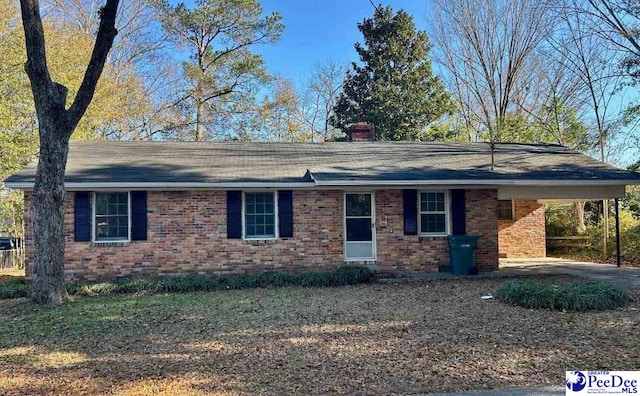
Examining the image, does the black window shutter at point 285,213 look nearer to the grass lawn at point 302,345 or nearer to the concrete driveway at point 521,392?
the grass lawn at point 302,345

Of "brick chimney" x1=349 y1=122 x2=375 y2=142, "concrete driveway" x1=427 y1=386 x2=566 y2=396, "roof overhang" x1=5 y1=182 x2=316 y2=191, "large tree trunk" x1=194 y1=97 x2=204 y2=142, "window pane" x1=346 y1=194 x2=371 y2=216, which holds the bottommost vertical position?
"concrete driveway" x1=427 y1=386 x2=566 y2=396

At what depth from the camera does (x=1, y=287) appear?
9.76 m

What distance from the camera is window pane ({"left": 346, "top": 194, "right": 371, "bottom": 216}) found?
12.2 meters

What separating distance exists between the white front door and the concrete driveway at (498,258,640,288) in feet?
11.6

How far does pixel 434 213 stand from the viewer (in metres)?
12.4

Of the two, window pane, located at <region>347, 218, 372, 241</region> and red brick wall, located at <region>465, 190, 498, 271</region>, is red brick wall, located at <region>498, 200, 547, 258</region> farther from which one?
window pane, located at <region>347, 218, 372, 241</region>

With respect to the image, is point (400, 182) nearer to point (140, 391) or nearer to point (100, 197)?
point (100, 197)

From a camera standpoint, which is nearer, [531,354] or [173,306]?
[531,354]

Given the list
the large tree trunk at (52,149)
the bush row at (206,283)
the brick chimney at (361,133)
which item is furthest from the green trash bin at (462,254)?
the large tree trunk at (52,149)

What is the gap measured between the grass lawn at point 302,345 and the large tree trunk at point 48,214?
417mm

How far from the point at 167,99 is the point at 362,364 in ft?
80.1

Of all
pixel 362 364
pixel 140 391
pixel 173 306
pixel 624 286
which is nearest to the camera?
pixel 140 391

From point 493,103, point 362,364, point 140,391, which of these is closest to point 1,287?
point 140,391

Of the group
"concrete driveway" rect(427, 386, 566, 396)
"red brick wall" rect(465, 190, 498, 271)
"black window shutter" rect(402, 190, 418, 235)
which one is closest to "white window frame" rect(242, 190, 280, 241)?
"black window shutter" rect(402, 190, 418, 235)
